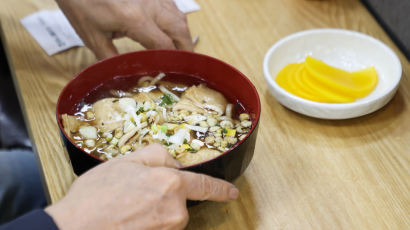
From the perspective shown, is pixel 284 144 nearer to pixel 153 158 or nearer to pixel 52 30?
pixel 153 158

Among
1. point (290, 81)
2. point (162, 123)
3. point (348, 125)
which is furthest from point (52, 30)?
point (348, 125)

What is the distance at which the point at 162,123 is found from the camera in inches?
42.1

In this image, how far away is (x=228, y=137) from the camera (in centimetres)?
102

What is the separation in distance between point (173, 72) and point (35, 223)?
58 cm

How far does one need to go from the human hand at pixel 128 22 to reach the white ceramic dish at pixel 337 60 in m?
0.31

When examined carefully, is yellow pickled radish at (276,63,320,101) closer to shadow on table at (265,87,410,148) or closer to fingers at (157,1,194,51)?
shadow on table at (265,87,410,148)

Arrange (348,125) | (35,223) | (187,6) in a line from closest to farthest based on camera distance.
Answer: (35,223) < (348,125) < (187,6)

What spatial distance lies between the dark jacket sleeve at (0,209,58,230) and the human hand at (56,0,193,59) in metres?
Result: 0.69

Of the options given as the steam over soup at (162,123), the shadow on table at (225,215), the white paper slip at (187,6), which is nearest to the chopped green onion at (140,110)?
the steam over soup at (162,123)

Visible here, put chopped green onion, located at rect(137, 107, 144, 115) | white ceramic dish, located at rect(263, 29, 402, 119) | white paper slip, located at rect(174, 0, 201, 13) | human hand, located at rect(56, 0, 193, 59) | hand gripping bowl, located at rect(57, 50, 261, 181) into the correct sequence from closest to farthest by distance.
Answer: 1. hand gripping bowl, located at rect(57, 50, 261, 181)
2. chopped green onion, located at rect(137, 107, 144, 115)
3. white ceramic dish, located at rect(263, 29, 402, 119)
4. human hand, located at rect(56, 0, 193, 59)
5. white paper slip, located at rect(174, 0, 201, 13)

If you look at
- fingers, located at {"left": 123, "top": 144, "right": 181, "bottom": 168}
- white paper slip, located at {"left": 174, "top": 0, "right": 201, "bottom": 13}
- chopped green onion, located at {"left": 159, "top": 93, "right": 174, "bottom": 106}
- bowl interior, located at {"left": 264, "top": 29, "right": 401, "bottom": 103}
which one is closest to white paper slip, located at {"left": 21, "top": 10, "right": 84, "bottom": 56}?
white paper slip, located at {"left": 174, "top": 0, "right": 201, "bottom": 13}

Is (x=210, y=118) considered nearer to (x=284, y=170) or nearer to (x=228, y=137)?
(x=228, y=137)

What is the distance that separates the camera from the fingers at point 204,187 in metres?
0.85

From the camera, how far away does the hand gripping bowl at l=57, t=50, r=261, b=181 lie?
0.97 meters
